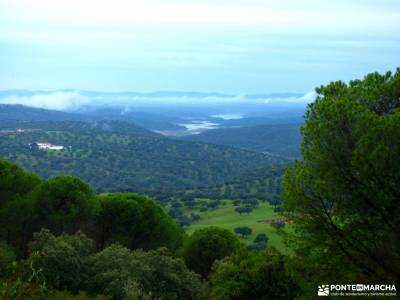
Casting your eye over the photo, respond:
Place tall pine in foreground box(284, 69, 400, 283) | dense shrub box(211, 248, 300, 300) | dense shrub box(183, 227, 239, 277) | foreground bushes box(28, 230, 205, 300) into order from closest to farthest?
tall pine in foreground box(284, 69, 400, 283)
dense shrub box(211, 248, 300, 300)
foreground bushes box(28, 230, 205, 300)
dense shrub box(183, 227, 239, 277)

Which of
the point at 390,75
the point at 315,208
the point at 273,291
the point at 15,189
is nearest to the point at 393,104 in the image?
the point at 390,75

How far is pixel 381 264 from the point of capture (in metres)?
16.3

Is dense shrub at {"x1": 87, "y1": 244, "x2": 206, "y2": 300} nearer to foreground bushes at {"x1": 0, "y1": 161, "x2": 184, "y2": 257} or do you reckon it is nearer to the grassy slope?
foreground bushes at {"x1": 0, "y1": 161, "x2": 184, "y2": 257}

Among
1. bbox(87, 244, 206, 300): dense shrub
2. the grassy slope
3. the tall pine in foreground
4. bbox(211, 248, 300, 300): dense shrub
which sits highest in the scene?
the tall pine in foreground

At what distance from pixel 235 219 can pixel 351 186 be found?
10323cm

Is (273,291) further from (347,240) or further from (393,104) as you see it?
(393,104)

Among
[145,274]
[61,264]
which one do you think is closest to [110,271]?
[145,274]

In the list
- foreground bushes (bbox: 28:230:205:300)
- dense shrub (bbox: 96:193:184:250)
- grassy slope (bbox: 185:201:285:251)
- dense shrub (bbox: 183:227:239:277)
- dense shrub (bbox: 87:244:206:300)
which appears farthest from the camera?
grassy slope (bbox: 185:201:285:251)

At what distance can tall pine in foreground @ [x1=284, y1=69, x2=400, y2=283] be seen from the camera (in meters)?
15.0

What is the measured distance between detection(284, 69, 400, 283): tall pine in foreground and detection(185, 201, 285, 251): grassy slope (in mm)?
76323

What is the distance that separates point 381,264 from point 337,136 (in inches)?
196

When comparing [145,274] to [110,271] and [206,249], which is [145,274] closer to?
[110,271]

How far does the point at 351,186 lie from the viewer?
52.0ft

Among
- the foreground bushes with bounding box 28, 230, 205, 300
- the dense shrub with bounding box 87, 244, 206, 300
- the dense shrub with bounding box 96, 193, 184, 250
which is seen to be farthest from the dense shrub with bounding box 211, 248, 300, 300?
the dense shrub with bounding box 96, 193, 184, 250
